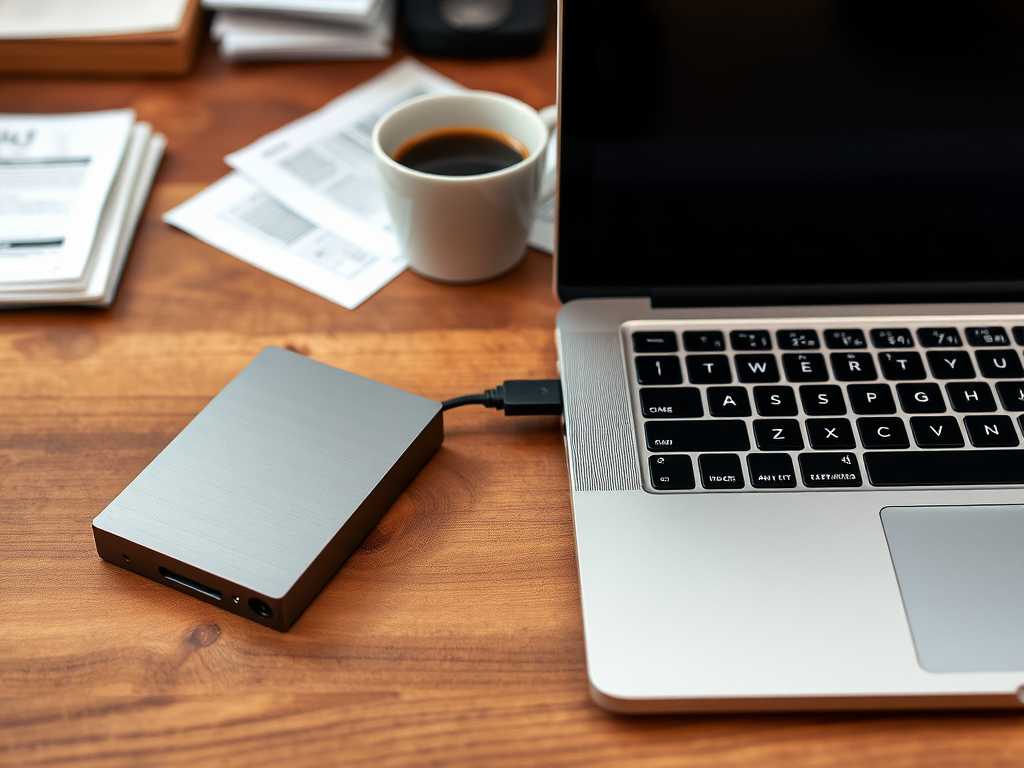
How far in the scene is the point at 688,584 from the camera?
1.43 ft

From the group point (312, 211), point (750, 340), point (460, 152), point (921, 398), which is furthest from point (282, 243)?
point (921, 398)

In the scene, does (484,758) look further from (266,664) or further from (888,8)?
(888,8)

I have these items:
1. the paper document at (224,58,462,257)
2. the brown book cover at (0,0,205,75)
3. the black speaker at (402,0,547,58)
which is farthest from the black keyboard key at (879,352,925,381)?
the brown book cover at (0,0,205,75)

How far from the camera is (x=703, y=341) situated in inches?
21.1

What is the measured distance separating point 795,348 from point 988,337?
0.12 metres

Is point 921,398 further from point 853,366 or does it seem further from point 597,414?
point 597,414

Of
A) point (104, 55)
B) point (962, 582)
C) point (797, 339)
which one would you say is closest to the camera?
point (962, 582)

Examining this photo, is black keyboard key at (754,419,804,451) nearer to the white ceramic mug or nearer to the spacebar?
the spacebar

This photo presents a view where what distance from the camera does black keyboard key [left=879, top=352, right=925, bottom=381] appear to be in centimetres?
52

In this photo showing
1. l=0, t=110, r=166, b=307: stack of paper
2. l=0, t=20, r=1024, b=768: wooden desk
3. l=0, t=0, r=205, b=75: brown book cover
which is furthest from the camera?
l=0, t=0, r=205, b=75: brown book cover

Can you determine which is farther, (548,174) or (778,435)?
(548,174)

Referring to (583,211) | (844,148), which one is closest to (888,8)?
(844,148)

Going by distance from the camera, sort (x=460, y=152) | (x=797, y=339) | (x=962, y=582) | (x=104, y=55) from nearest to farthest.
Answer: (x=962, y=582) < (x=797, y=339) < (x=460, y=152) < (x=104, y=55)

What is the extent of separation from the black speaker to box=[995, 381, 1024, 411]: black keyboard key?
57 centimetres
